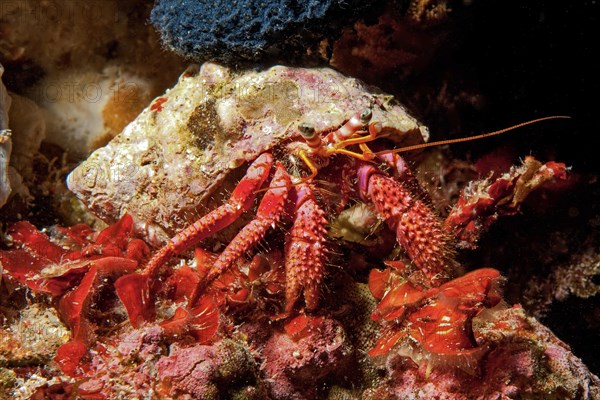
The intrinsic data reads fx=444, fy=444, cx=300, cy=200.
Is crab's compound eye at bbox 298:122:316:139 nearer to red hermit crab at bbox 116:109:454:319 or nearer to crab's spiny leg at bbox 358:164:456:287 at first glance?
red hermit crab at bbox 116:109:454:319

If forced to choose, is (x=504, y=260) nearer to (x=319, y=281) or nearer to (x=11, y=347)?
(x=319, y=281)

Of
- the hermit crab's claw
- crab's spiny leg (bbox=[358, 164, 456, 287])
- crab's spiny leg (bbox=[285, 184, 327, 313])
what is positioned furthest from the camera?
crab's spiny leg (bbox=[358, 164, 456, 287])

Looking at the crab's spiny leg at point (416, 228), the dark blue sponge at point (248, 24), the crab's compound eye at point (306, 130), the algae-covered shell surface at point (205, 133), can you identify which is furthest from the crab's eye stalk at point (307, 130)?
the dark blue sponge at point (248, 24)

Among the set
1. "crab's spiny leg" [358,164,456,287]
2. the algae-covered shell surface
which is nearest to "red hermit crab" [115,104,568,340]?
"crab's spiny leg" [358,164,456,287]

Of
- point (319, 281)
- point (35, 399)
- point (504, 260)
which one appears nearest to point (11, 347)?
point (35, 399)

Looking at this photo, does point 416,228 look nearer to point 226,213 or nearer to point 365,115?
point 365,115
